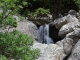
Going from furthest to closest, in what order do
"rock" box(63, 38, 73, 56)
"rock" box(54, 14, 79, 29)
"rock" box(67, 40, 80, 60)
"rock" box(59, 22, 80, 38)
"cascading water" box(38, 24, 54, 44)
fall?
"cascading water" box(38, 24, 54, 44) < "rock" box(54, 14, 79, 29) < "rock" box(59, 22, 80, 38) < "rock" box(63, 38, 73, 56) < "rock" box(67, 40, 80, 60)

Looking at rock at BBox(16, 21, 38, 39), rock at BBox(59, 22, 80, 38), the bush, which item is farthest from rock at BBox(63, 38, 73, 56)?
the bush

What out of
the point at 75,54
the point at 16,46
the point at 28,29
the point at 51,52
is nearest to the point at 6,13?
the point at 16,46

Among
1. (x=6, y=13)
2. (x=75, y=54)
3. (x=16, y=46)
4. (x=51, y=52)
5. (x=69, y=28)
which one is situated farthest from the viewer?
(x=69, y=28)

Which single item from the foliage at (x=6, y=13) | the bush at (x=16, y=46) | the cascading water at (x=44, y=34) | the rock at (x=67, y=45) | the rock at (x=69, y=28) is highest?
the foliage at (x=6, y=13)

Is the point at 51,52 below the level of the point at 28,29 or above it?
above

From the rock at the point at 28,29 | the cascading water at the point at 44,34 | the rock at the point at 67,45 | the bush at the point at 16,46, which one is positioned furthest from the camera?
the cascading water at the point at 44,34

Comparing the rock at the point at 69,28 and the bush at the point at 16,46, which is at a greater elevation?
the bush at the point at 16,46

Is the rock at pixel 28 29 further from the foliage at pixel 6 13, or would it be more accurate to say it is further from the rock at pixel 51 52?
Answer: the foliage at pixel 6 13

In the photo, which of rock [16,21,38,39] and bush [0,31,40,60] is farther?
rock [16,21,38,39]

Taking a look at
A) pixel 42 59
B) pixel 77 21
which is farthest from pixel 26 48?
pixel 77 21

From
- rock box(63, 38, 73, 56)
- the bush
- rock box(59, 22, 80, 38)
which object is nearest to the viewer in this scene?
the bush

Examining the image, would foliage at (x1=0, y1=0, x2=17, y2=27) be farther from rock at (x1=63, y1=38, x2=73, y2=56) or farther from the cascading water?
the cascading water

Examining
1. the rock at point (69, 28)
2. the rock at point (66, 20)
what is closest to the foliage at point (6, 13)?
the rock at point (69, 28)

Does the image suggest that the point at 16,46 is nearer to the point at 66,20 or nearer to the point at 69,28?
the point at 69,28
